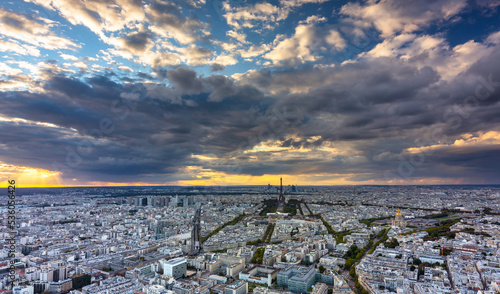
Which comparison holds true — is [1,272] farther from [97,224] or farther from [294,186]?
[294,186]

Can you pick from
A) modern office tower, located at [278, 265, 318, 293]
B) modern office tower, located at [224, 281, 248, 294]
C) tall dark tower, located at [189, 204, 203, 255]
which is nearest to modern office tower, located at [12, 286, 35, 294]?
modern office tower, located at [224, 281, 248, 294]

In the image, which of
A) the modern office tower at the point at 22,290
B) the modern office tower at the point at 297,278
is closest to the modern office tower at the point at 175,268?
the modern office tower at the point at 297,278

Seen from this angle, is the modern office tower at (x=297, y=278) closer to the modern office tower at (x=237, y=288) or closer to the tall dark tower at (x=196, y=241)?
the modern office tower at (x=237, y=288)

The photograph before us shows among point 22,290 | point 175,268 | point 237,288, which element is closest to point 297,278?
point 237,288

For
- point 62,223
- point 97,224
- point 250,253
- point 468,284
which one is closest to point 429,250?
point 468,284

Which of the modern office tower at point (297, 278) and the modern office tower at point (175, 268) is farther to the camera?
the modern office tower at point (175, 268)

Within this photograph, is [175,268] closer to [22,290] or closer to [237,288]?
[237,288]

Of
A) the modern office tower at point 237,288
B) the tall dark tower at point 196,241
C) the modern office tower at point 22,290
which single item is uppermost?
the modern office tower at point 22,290

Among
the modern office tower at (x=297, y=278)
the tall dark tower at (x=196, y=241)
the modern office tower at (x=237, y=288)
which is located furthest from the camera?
the tall dark tower at (x=196, y=241)
